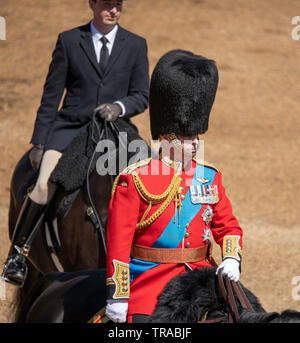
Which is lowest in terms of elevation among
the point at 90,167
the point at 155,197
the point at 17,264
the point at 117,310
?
the point at 17,264

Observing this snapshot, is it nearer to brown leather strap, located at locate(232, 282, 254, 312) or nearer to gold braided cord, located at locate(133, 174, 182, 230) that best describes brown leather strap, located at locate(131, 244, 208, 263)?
gold braided cord, located at locate(133, 174, 182, 230)

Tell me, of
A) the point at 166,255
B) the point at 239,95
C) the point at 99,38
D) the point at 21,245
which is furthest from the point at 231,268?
the point at 239,95

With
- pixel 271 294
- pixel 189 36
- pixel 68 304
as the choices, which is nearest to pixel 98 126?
pixel 68 304

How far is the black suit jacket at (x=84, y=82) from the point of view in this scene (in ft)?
15.0

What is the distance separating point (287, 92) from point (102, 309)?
1160cm

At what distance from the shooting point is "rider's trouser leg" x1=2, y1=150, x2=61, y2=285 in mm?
4641

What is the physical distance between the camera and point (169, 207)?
9.57 ft

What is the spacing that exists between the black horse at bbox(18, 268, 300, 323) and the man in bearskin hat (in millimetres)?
124

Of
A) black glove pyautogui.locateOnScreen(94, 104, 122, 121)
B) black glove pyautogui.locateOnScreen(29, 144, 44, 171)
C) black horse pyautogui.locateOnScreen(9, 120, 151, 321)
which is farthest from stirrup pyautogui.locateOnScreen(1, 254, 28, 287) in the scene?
black glove pyautogui.locateOnScreen(94, 104, 122, 121)

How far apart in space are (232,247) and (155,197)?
0.40 m

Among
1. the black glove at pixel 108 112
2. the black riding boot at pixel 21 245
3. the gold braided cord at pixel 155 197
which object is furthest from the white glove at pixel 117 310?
the black riding boot at pixel 21 245

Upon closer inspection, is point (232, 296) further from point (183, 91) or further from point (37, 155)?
point (37, 155)

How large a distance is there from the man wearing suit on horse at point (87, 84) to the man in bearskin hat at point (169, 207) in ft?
5.08

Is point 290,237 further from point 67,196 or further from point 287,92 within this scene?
point 287,92
